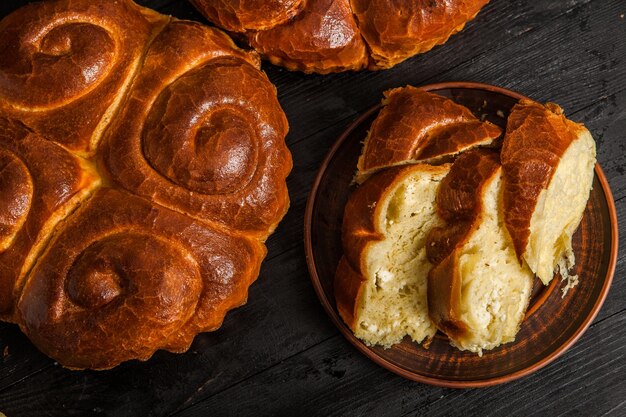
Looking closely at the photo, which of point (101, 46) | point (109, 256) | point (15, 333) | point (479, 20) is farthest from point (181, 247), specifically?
point (479, 20)

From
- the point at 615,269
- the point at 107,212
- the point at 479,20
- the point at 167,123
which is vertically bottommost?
Result: the point at 615,269

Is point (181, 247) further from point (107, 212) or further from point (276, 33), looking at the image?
point (276, 33)

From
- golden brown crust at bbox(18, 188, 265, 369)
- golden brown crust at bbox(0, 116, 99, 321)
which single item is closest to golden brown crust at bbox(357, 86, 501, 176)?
golden brown crust at bbox(18, 188, 265, 369)

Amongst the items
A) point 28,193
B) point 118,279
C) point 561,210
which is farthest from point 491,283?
point 28,193

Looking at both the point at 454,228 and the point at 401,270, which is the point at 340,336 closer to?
the point at 401,270

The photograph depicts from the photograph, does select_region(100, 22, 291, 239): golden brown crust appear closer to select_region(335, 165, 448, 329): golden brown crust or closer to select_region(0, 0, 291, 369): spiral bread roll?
select_region(0, 0, 291, 369): spiral bread roll

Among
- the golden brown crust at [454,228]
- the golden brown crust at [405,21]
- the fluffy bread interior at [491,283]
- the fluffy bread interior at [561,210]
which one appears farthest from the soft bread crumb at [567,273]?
the golden brown crust at [405,21]
